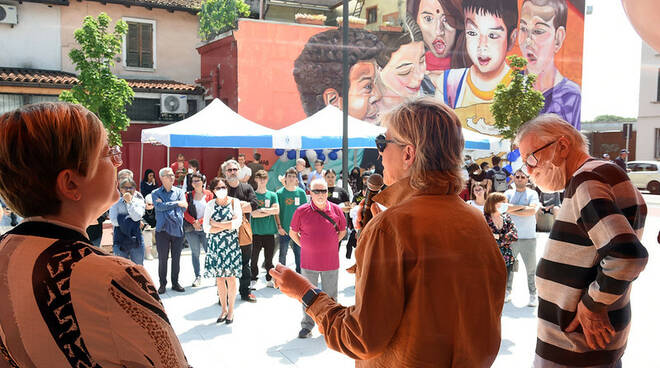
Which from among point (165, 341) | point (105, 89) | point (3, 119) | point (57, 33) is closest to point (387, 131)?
point (165, 341)

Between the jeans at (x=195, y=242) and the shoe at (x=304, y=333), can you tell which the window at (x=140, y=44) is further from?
the shoe at (x=304, y=333)

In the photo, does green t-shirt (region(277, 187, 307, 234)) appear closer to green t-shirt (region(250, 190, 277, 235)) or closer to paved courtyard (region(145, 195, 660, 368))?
green t-shirt (region(250, 190, 277, 235))

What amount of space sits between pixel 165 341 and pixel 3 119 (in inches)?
25.0

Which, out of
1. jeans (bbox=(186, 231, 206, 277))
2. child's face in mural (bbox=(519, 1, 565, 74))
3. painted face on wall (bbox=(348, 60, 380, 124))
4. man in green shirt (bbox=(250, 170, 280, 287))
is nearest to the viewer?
man in green shirt (bbox=(250, 170, 280, 287))

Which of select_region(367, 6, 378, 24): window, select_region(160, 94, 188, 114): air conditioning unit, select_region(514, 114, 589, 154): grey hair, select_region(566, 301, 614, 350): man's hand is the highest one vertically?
select_region(367, 6, 378, 24): window

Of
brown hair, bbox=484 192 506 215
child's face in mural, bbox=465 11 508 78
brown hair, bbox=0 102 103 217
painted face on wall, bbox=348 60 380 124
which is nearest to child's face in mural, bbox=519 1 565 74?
child's face in mural, bbox=465 11 508 78

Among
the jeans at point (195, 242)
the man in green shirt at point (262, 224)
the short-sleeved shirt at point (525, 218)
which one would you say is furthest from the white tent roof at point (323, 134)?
the short-sleeved shirt at point (525, 218)

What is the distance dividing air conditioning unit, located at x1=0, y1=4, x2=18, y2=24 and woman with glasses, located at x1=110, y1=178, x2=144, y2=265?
14.0 m

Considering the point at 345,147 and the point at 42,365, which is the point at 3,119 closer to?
the point at 42,365

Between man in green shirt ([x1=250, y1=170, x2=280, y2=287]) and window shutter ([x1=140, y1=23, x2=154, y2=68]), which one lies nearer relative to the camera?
man in green shirt ([x1=250, y1=170, x2=280, y2=287])

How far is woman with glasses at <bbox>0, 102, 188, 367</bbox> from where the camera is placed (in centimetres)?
112

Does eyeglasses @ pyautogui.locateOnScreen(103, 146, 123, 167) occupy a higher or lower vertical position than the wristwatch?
higher

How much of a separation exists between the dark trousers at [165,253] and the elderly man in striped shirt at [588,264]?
20.2 ft

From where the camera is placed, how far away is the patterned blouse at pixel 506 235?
20.7 ft
